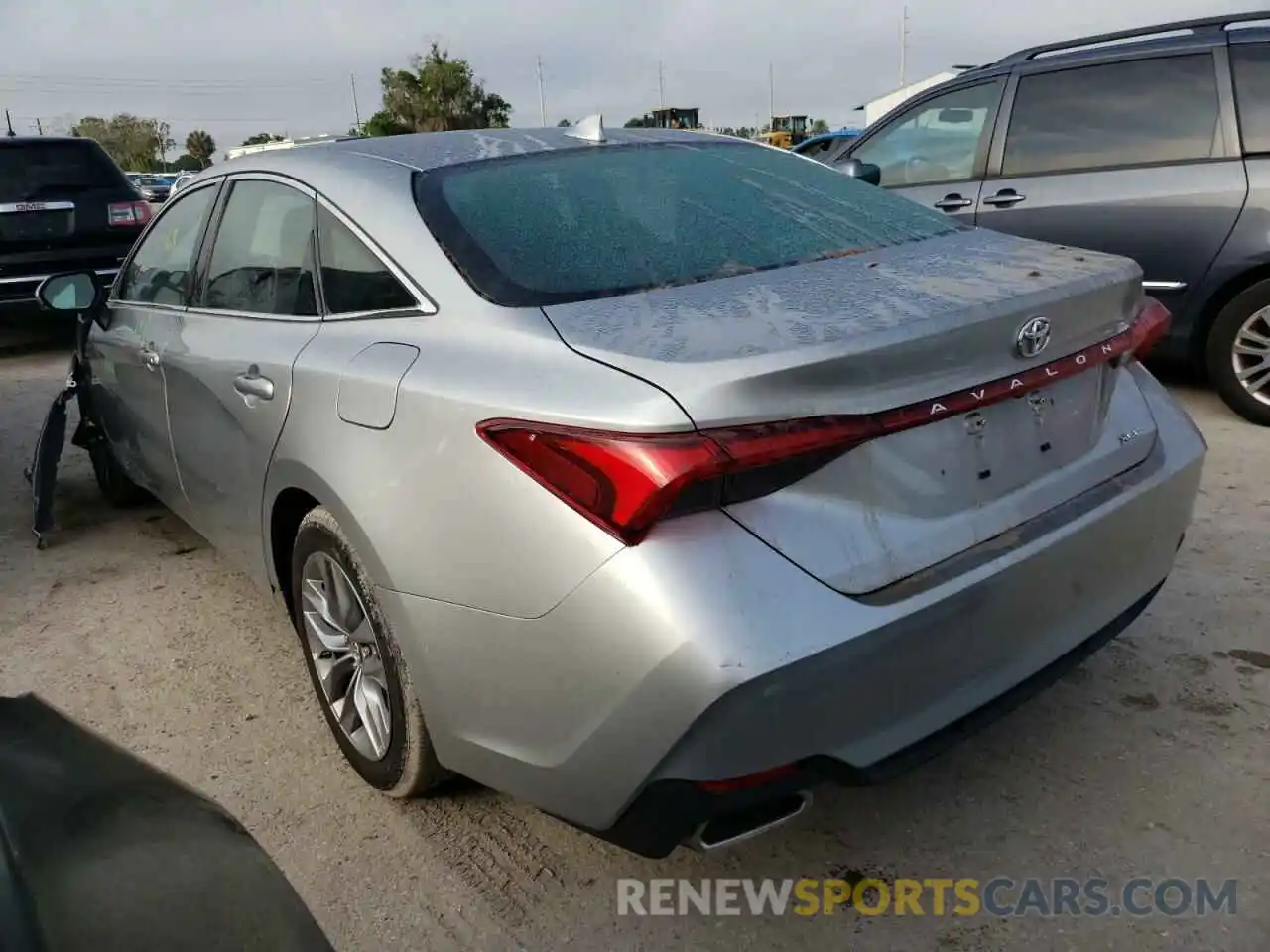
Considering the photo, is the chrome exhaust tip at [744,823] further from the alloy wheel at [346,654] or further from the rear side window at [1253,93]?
the rear side window at [1253,93]

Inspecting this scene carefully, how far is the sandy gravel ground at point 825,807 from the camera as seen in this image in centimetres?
215

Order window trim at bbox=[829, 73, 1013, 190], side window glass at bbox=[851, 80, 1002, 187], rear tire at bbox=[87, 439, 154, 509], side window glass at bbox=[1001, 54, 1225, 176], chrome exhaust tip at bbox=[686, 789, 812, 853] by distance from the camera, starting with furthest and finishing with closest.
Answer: side window glass at bbox=[851, 80, 1002, 187]
window trim at bbox=[829, 73, 1013, 190]
side window glass at bbox=[1001, 54, 1225, 176]
rear tire at bbox=[87, 439, 154, 509]
chrome exhaust tip at bbox=[686, 789, 812, 853]

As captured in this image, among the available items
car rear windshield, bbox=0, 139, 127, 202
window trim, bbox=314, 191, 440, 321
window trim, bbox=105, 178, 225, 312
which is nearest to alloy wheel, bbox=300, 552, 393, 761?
window trim, bbox=314, 191, 440, 321

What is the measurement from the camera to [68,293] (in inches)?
161

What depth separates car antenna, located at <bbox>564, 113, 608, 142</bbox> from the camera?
300 centimetres

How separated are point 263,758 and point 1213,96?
16.7ft

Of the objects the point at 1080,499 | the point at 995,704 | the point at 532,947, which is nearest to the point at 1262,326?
the point at 1080,499

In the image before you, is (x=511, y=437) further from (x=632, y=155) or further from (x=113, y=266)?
(x=113, y=266)

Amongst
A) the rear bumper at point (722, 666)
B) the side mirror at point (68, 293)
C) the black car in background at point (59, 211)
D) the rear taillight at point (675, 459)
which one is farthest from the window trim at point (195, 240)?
the black car in background at point (59, 211)

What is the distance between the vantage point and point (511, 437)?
186cm

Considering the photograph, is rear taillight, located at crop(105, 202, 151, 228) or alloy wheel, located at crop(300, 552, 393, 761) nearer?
alloy wheel, located at crop(300, 552, 393, 761)

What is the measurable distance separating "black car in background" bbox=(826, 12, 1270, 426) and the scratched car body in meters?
2.34

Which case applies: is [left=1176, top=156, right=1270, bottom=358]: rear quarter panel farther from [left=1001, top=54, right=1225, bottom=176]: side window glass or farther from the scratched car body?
the scratched car body

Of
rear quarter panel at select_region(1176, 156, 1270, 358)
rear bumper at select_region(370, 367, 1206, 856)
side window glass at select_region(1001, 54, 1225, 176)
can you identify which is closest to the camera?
rear bumper at select_region(370, 367, 1206, 856)
